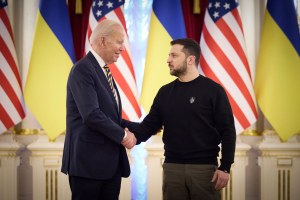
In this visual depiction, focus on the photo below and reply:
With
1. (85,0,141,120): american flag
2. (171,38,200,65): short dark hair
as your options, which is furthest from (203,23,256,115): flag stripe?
(171,38,200,65): short dark hair

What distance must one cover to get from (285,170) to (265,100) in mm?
829

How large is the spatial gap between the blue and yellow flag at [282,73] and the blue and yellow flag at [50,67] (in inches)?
83.3

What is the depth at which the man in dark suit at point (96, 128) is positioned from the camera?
7.52 ft

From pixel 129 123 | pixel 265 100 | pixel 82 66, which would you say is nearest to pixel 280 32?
pixel 265 100

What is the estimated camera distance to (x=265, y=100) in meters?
3.93

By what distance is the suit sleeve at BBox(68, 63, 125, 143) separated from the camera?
2.26m

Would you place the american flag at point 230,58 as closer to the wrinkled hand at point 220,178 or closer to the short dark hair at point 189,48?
the short dark hair at point 189,48

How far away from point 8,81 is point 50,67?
1.46 ft

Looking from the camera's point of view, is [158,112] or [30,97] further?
[30,97]

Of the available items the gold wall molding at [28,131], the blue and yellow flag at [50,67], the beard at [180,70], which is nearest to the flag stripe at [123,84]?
the blue and yellow flag at [50,67]

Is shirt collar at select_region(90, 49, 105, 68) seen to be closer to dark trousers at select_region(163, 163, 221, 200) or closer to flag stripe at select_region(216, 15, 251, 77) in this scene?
dark trousers at select_region(163, 163, 221, 200)

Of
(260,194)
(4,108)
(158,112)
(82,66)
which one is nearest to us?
(82,66)

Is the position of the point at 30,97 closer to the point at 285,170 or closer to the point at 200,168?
the point at 200,168

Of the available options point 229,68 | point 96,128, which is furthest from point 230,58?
point 96,128
